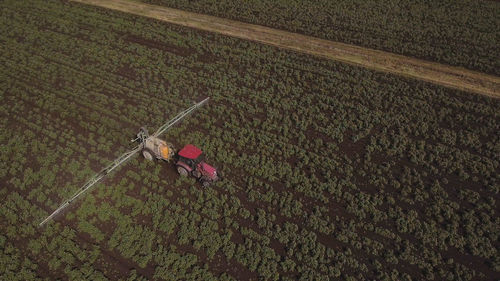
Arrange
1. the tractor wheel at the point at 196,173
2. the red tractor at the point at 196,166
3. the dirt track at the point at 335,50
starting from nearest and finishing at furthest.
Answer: the red tractor at the point at 196,166, the tractor wheel at the point at 196,173, the dirt track at the point at 335,50

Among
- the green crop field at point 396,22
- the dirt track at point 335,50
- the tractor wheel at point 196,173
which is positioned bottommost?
the tractor wheel at point 196,173

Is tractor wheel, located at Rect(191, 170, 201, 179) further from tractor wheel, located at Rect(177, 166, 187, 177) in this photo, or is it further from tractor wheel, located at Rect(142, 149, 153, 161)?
tractor wheel, located at Rect(142, 149, 153, 161)

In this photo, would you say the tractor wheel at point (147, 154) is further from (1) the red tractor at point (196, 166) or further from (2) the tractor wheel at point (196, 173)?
(2) the tractor wheel at point (196, 173)

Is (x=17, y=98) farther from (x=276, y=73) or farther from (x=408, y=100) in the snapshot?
(x=408, y=100)

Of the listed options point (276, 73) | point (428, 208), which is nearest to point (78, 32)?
point (276, 73)

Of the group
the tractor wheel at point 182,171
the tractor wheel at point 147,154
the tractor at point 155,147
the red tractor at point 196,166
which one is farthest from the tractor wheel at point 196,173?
the tractor wheel at point 147,154

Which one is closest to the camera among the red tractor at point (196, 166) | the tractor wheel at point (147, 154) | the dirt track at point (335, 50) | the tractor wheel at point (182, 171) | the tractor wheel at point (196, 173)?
the red tractor at point (196, 166)

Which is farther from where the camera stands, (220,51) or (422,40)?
(422,40)
